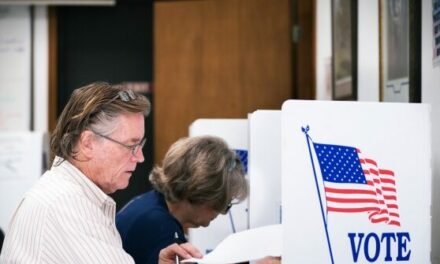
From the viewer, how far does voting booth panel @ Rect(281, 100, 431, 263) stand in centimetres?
124

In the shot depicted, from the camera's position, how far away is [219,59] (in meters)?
3.48

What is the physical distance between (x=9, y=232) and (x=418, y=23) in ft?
3.80

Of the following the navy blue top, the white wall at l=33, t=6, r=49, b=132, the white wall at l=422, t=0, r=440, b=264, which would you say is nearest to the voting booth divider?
the white wall at l=422, t=0, r=440, b=264

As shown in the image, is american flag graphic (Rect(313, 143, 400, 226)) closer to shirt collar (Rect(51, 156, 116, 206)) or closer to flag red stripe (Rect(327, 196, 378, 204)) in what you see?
flag red stripe (Rect(327, 196, 378, 204))

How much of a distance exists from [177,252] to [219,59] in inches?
81.5

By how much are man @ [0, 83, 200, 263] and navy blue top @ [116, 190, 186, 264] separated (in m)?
0.35

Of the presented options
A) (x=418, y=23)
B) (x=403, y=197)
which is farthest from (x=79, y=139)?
(x=418, y=23)

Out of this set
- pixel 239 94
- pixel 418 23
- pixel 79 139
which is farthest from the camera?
pixel 239 94

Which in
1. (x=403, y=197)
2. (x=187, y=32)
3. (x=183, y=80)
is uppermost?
(x=187, y=32)

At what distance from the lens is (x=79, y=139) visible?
131 centimetres

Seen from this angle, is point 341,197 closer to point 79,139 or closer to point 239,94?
point 79,139

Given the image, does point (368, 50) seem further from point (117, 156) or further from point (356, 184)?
point (117, 156)

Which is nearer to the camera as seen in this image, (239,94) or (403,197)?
(403,197)

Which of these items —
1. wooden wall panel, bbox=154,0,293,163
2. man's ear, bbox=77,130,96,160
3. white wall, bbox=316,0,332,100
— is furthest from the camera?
wooden wall panel, bbox=154,0,293,163
